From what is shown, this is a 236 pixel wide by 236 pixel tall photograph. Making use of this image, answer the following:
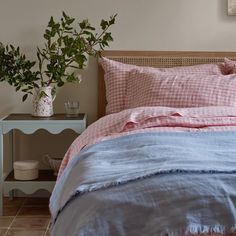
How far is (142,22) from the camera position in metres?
3.38

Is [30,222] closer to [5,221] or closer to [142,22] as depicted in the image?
[5,221]

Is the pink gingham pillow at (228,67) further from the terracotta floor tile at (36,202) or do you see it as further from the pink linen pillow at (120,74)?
the terracotta floor tile at (36,202)

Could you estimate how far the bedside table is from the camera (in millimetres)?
2980

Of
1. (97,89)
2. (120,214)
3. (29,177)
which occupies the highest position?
(97,89)

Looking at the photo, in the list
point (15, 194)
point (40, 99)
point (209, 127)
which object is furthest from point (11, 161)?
point (209, 127)

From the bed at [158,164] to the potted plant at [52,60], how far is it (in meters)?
0.29

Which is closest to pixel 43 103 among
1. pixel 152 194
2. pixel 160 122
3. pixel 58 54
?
pixel 58 54

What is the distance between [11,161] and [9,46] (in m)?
0.82

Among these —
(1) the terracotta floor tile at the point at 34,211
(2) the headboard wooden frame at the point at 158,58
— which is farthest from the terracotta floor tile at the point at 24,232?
(2) the headboard wooden frame at the point at 158,58

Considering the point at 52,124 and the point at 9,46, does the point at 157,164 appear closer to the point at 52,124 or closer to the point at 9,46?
the point at 52,124

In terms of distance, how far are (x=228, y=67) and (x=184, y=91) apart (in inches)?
20.7

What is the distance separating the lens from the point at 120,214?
1.32 m

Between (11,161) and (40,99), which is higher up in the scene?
(40,99)

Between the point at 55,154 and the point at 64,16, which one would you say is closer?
the point at 64,16
